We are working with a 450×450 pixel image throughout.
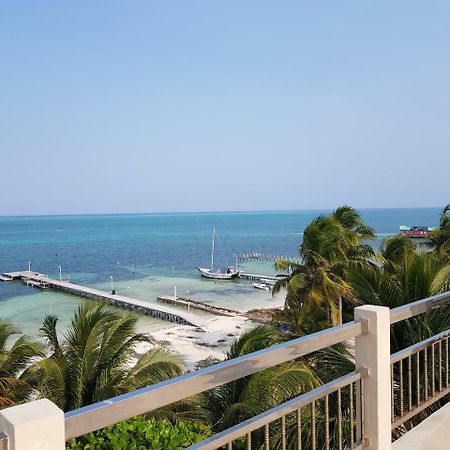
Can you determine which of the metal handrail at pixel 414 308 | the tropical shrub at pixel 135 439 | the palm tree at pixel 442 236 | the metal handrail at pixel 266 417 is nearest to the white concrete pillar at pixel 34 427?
the metal handrail at pixel 266 417

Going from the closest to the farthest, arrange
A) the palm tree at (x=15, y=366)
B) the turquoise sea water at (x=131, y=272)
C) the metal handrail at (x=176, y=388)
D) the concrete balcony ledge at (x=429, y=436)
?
the metal handrail at (x=176, y=388)
the concrete balcony ledge at (x=429, y=436)
the palm tree at (x=15, y=366)
the turquoise sea water at (x=131, y=272)

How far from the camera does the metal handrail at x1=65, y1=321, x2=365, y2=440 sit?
1.56 metres

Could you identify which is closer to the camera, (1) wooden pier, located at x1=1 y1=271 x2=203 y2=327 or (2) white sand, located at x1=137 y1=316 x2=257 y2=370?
(2) white sand, located at x1=137 y1=316 x2=257 y2=370

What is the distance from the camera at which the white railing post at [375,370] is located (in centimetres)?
285

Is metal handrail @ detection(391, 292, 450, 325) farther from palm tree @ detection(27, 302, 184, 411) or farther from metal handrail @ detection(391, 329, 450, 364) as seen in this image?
palm tree @ detection(27, 302, 184, 411)

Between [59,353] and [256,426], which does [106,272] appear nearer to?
[59,353]

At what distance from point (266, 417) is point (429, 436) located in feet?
7.08

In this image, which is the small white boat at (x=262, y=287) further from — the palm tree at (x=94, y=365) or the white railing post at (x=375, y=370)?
the white railing post at (x=375, y=370)

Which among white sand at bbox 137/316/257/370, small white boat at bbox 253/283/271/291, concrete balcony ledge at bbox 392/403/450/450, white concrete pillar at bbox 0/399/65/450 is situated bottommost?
small white boat at bbox 253/283/271/291

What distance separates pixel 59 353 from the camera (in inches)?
414

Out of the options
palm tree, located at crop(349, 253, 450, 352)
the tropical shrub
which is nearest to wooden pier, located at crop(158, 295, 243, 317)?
palm tree, located at crop(349, 253, 450, 352)

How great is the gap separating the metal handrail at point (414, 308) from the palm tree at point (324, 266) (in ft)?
45.4

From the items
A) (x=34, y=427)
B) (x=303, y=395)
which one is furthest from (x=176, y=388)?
(x=303, y=395)

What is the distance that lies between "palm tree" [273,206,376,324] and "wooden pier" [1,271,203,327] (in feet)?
32.2
